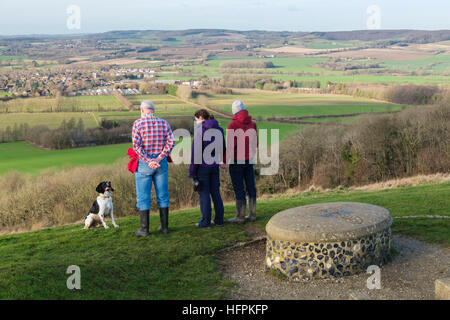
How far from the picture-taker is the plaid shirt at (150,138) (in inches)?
369

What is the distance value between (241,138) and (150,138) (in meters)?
2.01

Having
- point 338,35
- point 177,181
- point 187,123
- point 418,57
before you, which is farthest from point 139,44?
point 177,181

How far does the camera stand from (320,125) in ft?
160

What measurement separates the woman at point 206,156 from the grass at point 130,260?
2.86ft

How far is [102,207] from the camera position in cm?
1086

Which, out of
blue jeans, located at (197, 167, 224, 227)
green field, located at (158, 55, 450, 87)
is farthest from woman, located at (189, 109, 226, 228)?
green field, located at (158, 55, 450, 87)

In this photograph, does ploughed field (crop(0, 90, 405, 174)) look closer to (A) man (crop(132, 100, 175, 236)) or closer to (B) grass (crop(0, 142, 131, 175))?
(B) grass (crop(0, 142, 131, 175))

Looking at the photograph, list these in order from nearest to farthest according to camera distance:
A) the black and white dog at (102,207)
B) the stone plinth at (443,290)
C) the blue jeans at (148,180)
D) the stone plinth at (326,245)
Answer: the stone plinth at (443,290) < the stone plinth at (326,245) < the blue jeans at (148,180) < the black and white dog at (102,207)

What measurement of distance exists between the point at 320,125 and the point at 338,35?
104 meters

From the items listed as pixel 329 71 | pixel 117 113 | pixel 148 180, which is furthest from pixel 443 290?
pixel 329 71

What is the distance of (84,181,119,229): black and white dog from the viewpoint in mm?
10453

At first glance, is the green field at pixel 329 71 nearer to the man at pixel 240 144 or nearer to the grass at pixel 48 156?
the grass at pixel 48 156

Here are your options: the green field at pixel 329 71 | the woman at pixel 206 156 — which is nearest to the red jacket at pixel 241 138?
the woman at pixel 206 156

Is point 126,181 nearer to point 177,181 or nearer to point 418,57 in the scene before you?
point 177,181
